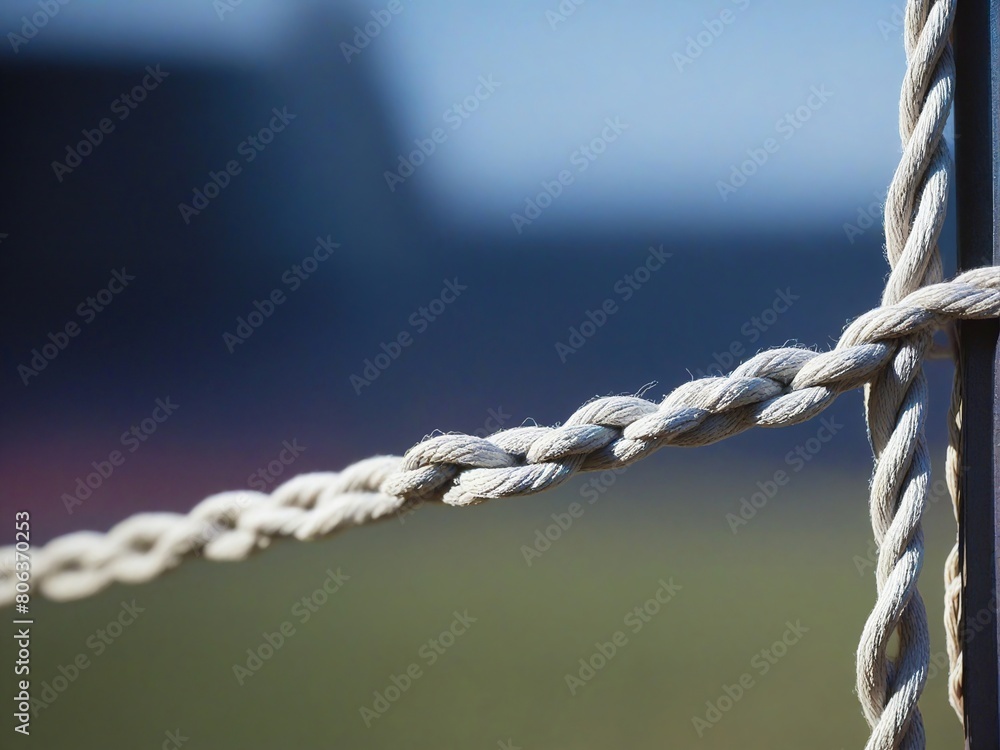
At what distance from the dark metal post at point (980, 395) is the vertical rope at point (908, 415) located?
0.09 feet

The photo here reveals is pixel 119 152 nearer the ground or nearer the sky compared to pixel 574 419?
nearer the sky

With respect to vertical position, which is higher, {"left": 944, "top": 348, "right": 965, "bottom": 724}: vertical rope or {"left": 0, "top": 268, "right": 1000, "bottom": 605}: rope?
{"left": 0, "top": 268, "right": 1000, "bottom": 605}: rope

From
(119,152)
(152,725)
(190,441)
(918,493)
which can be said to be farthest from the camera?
(119,152)

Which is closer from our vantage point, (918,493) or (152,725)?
(918,493)

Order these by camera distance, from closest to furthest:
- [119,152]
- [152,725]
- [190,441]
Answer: [152,725] < [190,441] < [119,152]

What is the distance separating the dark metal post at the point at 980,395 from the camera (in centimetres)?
44

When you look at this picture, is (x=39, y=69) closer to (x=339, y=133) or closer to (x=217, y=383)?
(x=339, y=133)

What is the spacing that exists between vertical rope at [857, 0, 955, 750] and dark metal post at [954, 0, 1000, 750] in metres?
→ 0.03

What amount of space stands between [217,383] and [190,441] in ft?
0.78

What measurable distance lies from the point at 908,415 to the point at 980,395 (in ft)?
0.18

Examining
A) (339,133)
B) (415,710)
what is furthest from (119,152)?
(415,710)

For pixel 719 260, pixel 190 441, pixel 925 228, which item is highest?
pixel 190 441

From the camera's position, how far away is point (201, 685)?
2307mm

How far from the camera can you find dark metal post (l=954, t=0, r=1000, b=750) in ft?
1.45
